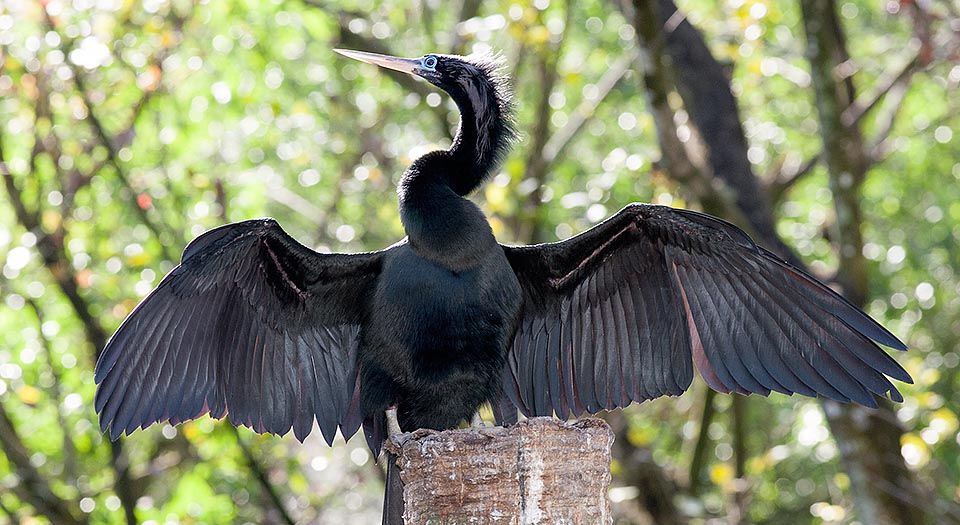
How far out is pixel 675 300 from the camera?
5.08 meters

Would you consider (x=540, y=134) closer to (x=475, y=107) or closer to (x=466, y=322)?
(x=475, y=107)

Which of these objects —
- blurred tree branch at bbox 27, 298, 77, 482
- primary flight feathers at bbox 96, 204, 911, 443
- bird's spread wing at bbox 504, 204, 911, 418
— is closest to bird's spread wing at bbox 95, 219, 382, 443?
primary flight feathers at bbox 96, 204, 911, 443

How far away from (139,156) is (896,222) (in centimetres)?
674

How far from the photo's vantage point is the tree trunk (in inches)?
289

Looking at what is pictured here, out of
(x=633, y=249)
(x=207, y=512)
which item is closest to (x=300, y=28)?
(x=207, y=512)

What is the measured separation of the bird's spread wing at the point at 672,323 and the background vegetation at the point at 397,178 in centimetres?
184

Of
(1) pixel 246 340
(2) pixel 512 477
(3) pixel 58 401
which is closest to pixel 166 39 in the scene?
(3) pixel 58 401

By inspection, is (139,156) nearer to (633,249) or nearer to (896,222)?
(633,249)

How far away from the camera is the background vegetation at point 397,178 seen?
766 centimetres

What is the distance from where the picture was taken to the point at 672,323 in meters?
5.08

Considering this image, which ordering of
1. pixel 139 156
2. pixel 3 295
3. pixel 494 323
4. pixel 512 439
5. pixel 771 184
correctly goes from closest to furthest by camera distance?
pixel 512 439, pixel 494 323, pixel 3 295, pixel 139 156, pixel 771 184

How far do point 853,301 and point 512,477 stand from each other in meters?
4.60

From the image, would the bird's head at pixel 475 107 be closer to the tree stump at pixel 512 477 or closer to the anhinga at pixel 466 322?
the anhinga at pixel 466 322

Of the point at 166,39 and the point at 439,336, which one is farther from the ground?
the point at 439,336
